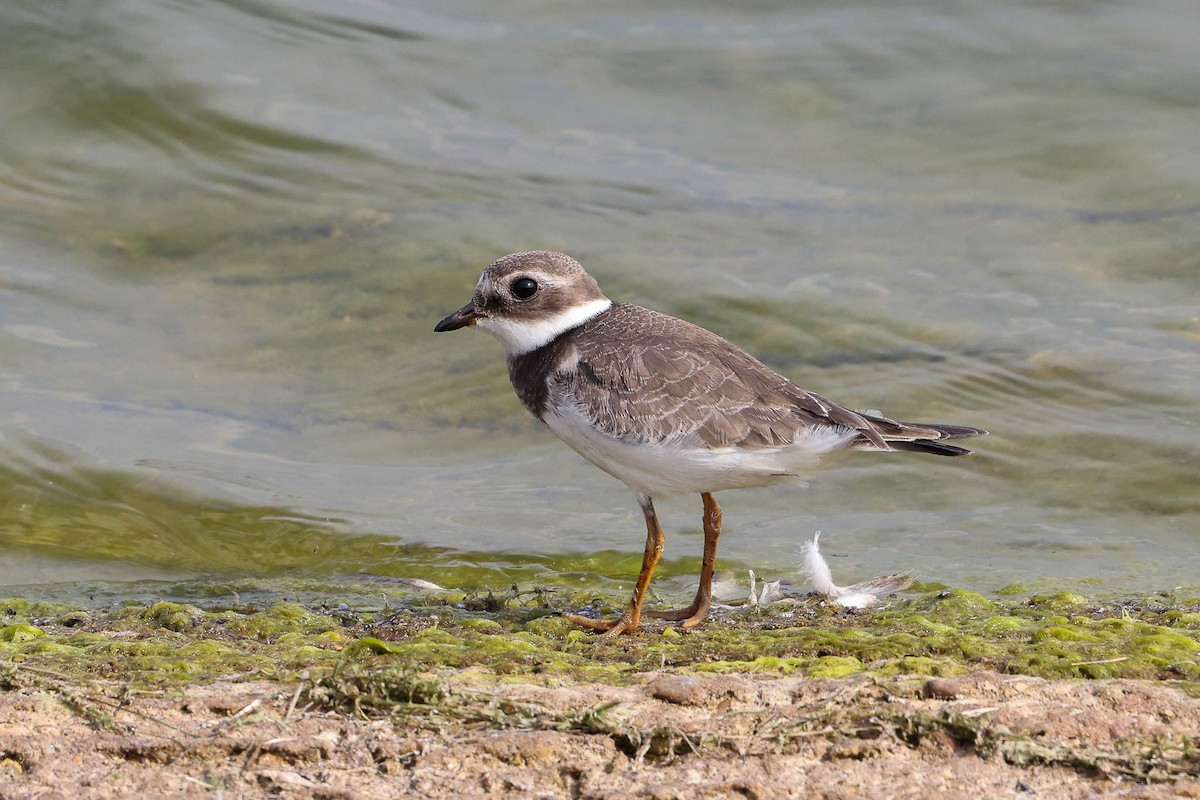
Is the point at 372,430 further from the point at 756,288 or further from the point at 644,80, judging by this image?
the point at 644,80

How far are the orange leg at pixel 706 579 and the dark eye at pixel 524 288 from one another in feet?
4.75

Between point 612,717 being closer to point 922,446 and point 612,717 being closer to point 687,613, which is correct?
point 687,613

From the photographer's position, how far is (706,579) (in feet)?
22.4

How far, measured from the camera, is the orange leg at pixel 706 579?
6785mm

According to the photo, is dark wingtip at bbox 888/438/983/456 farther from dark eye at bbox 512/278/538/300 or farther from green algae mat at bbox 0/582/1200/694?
dark eye at bbox 512/278/538/300

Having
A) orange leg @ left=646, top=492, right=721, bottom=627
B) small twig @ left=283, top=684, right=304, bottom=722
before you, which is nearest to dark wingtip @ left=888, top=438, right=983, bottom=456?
orange leg @ left=646, top=492, right=721, bottom=627

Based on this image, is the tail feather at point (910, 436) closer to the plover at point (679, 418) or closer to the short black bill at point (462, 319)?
the plover at point (679, 418)

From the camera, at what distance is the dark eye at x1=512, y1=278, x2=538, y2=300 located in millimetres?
7078

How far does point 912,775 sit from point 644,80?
12.6 meters

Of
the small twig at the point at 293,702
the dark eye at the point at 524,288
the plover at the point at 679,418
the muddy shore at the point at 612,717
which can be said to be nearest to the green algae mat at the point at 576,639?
the muddy shore at the point at 612,717

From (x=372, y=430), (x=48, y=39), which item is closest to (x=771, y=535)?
(x=372, y=430)

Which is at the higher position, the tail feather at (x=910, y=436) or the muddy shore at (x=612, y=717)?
the tail feather at (x=910, y=436)

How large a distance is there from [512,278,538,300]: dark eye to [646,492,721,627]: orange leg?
4.75ft

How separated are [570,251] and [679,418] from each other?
21.5 ft
